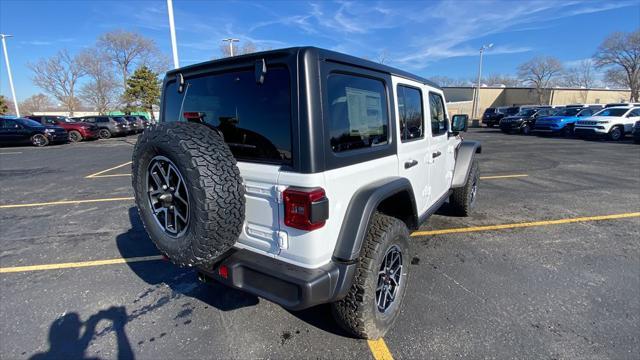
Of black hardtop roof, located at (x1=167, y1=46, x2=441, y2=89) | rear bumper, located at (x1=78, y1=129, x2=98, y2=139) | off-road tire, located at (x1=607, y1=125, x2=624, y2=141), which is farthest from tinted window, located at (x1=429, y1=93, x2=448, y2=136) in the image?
rear bumper, located at (x1=78, y1=129, x2=98, y2=139)

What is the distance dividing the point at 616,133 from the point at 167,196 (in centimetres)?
2342

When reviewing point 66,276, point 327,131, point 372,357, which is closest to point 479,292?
point 372,357

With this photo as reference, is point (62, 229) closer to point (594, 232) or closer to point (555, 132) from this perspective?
point (594, 232)

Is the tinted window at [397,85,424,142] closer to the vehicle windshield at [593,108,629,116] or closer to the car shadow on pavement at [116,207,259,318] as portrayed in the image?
the car shadow on pavement at [116,207,259,318]

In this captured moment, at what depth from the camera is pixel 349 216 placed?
200 cm

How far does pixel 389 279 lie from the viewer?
2492mm

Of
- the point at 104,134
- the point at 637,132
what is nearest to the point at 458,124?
the point at 637,132

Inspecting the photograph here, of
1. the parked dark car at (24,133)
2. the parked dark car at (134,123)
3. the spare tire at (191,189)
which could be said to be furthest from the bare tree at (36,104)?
the spare tire at (191,189)

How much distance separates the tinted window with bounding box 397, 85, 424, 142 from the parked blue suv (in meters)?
21.4

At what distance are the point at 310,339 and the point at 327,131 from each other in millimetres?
1609

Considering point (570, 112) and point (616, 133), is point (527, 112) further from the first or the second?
point (616, 133)

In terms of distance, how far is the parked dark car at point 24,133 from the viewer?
1658cm

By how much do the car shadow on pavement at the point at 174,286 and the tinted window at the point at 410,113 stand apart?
6.91 ft

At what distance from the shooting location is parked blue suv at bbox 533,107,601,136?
1912cm
